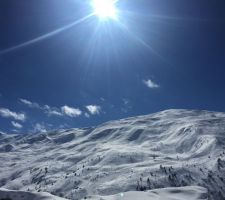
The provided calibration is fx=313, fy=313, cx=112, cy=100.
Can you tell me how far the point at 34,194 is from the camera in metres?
78.8

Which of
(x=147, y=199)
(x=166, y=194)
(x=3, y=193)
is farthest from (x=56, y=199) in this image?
(x=166, y=194)

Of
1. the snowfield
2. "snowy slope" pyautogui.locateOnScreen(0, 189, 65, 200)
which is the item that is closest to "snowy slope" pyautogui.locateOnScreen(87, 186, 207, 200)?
the snowfield

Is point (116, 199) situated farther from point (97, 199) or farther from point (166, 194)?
point (166, 194)

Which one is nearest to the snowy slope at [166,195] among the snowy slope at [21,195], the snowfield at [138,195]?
the snowfield at [138,195]

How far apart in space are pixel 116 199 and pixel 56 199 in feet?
92.0

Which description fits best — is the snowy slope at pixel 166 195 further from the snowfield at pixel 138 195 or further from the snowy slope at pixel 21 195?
the snowy slope at pixel 21 195

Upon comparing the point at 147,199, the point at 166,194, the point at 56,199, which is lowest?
the point at 56,199

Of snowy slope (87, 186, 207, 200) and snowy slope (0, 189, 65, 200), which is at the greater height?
snowy slope (87, 186, 207, 200)

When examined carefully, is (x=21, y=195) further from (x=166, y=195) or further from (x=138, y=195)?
(x=166, y=195)

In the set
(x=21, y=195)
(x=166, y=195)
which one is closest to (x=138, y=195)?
(x=166, y=195)

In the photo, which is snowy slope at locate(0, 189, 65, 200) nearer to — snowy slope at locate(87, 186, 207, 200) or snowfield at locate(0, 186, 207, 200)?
snowfield at locate(0, 186, 207, 200)

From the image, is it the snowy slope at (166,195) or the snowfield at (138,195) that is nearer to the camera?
the snowfield at (138,195)

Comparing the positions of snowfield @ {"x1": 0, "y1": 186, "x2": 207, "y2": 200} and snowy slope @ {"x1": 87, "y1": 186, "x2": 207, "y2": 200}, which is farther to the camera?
snowy slope @ {"x1": 87, "y1": 186, "x2": 207, "y2": 200}

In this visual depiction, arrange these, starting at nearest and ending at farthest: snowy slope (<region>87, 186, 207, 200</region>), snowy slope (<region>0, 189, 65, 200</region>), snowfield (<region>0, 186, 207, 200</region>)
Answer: snowy slope (<region>0, 189, 65, 200</region>)
snowfield (<region>0, 186, 207, 200</region>)
snowy slope (<region>87, 186, 207, 200</region>)
